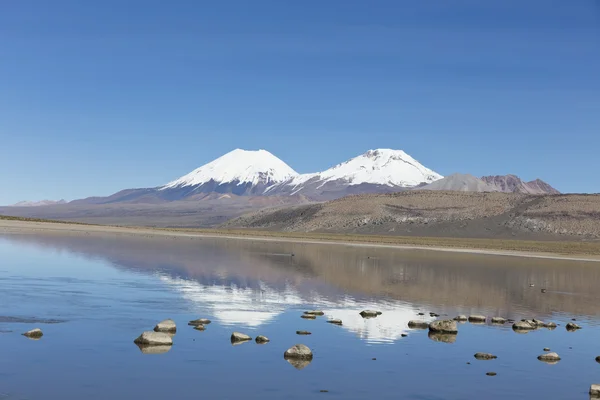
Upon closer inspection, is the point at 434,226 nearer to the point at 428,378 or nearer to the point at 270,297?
the point at 270,297

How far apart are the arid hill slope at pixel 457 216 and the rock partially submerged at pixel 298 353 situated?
125092 mm

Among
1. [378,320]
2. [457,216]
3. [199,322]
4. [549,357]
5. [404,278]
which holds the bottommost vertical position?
[549,357]

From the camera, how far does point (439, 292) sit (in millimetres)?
44406

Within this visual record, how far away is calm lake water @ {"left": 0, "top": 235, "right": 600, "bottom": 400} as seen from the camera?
774 inches

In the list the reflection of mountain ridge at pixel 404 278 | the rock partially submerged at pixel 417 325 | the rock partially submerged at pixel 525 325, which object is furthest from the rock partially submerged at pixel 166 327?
the rock partially submerged at pixel 525 325

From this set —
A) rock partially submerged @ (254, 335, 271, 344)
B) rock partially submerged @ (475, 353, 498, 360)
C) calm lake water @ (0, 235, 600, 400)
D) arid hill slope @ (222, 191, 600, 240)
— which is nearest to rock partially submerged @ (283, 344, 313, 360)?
calm lake water @ (0, 235, 600, 400)

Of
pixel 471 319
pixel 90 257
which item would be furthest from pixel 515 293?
pixel 90 257

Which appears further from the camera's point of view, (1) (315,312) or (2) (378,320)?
(1) (315,312)

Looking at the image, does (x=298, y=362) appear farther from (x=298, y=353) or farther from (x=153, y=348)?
(x=153, y=348)

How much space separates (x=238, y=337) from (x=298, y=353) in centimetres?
300

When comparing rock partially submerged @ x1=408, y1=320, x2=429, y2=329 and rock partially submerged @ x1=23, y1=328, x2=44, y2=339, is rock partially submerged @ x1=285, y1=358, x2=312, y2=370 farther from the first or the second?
rock partially submerged @ x1=408, y1=320, x2=429, y2=329

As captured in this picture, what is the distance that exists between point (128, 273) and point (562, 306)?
2624cm

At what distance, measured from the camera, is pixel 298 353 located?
23031 millimetres

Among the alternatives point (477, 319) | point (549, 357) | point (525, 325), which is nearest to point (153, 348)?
point (549, 357)
